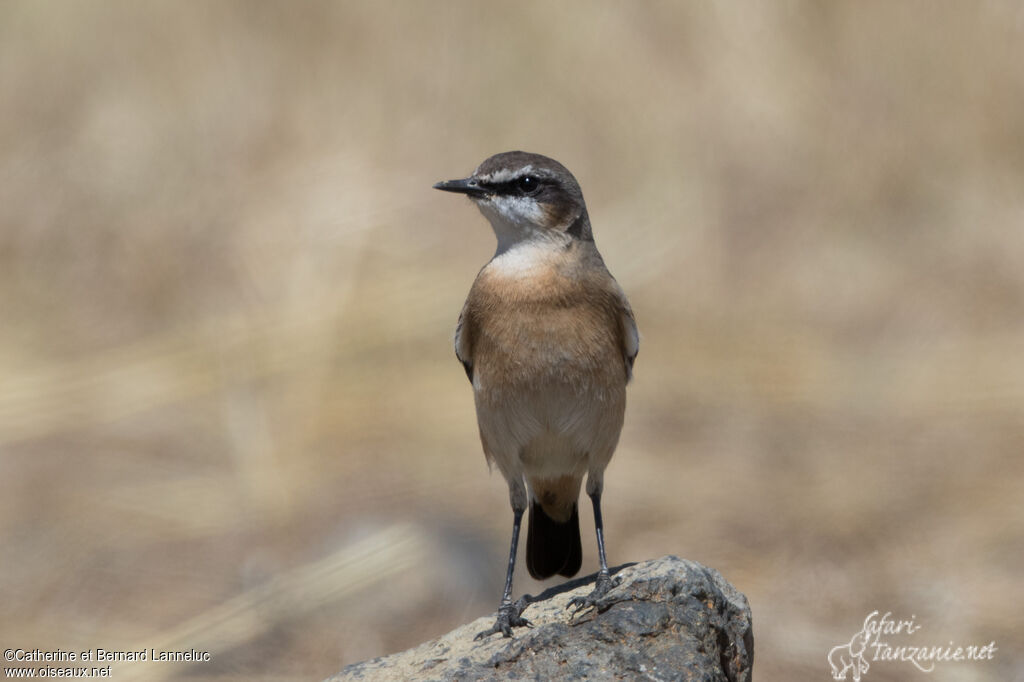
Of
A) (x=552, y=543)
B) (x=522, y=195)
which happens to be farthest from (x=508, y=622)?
(x=522, y=195)

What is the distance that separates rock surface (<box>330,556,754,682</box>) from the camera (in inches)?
222

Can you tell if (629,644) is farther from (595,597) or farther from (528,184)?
(528,184)

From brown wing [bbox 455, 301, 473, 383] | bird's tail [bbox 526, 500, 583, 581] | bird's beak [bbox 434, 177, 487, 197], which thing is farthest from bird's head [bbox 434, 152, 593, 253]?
bird's tail [bbox 526, 500, 583, 581]

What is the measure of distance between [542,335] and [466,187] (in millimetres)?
885

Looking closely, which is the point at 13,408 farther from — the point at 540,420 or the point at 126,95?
the point at 540,420

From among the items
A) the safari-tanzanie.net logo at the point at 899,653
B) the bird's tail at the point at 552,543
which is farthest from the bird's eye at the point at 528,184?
the safari-tanzanie.net logo at the point at 899,653

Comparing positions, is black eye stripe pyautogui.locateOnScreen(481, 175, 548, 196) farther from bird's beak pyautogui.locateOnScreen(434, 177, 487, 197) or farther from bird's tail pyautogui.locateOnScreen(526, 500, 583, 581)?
bird's tail pyautogui.locateOnScreen(526, 500, 583, 581)

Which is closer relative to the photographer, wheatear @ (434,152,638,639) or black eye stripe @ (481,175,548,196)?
wheatear @ (434,152,638,639)

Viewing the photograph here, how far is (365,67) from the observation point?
12.3 meters

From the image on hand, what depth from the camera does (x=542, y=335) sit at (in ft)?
21.7

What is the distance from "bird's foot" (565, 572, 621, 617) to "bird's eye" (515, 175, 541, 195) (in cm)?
205

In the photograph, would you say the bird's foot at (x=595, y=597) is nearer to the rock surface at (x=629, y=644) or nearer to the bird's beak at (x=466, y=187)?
the rock surface at (x=629, y=644)

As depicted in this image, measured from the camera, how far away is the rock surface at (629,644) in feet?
18.5

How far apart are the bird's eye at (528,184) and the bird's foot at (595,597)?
2.05m
